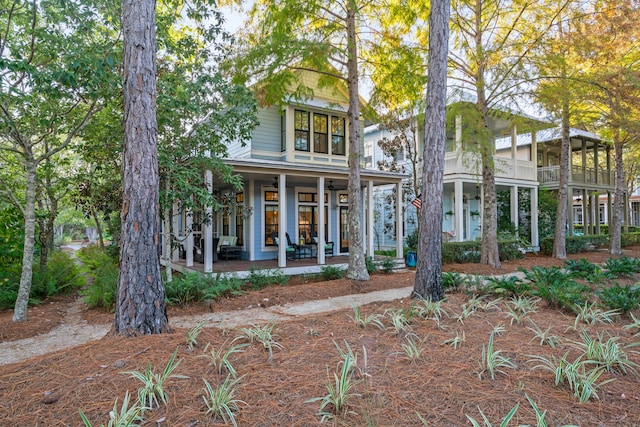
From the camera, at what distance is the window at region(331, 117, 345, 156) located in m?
13.5

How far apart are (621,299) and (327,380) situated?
456cm

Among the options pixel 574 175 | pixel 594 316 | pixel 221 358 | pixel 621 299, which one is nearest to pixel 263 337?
pixel 221 358

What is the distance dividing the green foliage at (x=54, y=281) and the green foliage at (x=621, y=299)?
10.3m

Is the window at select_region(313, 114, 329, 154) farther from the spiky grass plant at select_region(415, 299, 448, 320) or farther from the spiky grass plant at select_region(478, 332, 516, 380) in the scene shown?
the spiky grass plant at select_region(478, 332, 516, 380)

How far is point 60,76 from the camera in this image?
498 centimetres

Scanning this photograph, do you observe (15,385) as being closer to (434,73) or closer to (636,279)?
(434,73)

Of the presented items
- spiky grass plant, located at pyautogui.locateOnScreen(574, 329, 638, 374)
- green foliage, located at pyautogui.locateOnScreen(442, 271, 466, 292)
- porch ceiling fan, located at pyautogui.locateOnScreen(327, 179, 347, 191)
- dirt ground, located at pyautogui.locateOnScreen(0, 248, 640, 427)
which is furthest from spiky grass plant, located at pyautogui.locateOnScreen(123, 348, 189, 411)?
porch ceiling fan, located at pyautogui.locateOnScreen(327, 179, 347, 191)

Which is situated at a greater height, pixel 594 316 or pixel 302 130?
pixel 302 130

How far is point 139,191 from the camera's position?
3.80 metres

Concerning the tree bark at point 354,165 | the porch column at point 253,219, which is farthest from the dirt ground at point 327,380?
the porch column at point 253,219

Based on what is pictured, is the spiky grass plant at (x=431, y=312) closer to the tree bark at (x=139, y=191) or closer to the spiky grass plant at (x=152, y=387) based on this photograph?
the spiky grass plant at (x=152, y=387)

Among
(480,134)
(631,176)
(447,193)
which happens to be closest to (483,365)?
(480,134)

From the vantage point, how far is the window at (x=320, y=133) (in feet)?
42.7

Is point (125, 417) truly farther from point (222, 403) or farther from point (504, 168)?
point (504, 168)
